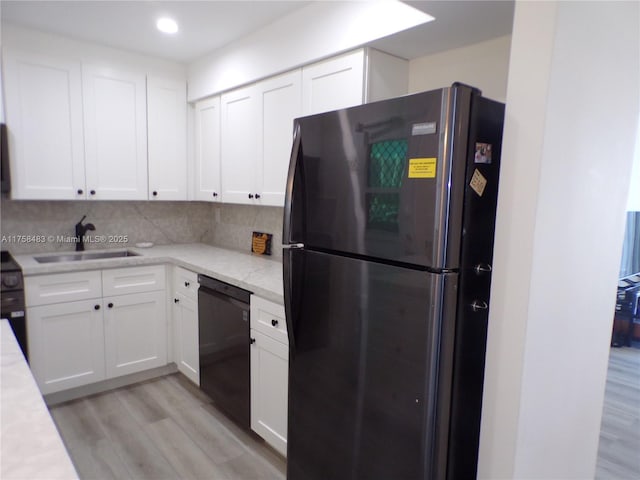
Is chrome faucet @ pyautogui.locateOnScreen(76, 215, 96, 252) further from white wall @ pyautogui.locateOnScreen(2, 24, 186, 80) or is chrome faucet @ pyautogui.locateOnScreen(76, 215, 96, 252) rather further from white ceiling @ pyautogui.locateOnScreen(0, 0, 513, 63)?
white ceiling @ pyautogui.locateOnScreen(0, 0, 513, 63)

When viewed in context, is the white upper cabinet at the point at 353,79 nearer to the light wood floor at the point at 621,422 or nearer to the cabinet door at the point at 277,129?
the cabinet door at the point at 277,129

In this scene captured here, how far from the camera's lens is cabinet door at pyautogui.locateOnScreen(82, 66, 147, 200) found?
2.78 meters

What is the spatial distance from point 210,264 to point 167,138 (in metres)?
1.22

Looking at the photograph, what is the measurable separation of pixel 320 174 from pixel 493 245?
2.09 ft

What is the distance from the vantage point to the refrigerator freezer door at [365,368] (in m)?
1.16

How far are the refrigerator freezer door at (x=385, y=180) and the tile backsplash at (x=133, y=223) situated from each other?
148 centimetres

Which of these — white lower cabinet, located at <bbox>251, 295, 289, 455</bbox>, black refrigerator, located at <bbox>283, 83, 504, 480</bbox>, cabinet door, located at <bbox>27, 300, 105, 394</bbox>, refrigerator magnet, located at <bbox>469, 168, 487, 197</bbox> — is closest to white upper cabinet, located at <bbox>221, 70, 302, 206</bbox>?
white lower cabinet, located at <bbox>251, 295, 289, 455</bbox>

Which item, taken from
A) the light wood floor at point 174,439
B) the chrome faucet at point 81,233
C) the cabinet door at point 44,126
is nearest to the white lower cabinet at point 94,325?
the light wood floor at point 174,439

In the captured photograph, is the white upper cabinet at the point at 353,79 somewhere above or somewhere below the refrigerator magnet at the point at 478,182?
above

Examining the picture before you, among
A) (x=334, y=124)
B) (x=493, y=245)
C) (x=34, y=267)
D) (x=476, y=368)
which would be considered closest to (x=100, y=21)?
(x=34, y=267)

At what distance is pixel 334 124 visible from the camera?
1.40 m

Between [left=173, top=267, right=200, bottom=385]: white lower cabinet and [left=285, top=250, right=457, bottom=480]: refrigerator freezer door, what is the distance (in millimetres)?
1196

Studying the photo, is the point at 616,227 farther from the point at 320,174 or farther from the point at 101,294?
the point at 101,294

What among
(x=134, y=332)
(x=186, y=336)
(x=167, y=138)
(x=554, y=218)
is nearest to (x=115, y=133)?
(x=167, y=138)
